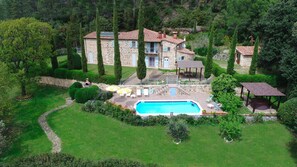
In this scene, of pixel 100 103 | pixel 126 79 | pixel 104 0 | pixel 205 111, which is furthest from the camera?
pixel 104 0

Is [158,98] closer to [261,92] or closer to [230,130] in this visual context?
[230,130]

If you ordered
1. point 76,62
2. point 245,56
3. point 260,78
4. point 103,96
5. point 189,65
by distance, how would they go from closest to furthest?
point 103,96
point 260,78
point 189,65
point 76,62
point 245,56

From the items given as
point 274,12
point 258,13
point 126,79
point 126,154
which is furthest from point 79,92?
point 258,13

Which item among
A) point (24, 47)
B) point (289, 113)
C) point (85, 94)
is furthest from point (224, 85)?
point (24, 47)

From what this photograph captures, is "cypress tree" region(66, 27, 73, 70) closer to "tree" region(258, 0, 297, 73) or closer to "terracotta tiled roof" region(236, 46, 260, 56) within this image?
"terracotta tiled roof" region(236, 46, 260, 56)

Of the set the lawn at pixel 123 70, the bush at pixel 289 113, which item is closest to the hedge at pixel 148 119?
the bush at pixel 289 113

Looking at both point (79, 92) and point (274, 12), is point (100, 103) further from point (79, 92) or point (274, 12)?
point (274, 12)
